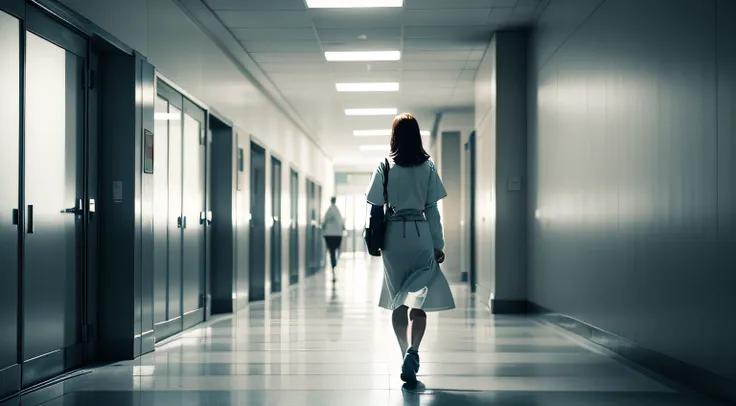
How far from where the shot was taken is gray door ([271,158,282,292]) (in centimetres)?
1259

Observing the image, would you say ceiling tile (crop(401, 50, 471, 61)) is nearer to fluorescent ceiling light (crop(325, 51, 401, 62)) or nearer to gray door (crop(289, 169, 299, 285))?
fluorescent ceiling light (crop(325, 51, 401, 62))

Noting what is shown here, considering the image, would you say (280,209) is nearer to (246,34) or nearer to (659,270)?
(246,34)

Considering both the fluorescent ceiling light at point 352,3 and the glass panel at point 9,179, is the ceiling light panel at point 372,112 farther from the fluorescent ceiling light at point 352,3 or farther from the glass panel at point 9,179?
the glass panel at point 9,179

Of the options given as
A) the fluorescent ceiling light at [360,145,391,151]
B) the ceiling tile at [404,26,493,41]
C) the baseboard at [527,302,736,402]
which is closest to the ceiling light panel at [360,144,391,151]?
the fluorescent ceiling light at [360,145,391,151]

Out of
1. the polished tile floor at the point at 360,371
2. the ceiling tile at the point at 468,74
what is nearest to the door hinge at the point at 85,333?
the polished tile floor at the point at 360,371

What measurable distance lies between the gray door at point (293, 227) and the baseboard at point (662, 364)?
887 centimetres

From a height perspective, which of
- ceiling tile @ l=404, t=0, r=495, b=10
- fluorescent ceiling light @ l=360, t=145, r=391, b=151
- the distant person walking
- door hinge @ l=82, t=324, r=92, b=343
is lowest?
door hinge @ l=82, t=324, r=92, b=343

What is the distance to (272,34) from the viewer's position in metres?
8.88

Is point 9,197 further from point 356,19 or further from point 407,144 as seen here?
point 356,19

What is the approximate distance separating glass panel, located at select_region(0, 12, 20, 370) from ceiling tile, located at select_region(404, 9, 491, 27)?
186 inches

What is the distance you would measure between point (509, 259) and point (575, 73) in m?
2.92

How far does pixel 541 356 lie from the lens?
5.49 metres

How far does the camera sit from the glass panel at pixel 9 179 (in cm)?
394

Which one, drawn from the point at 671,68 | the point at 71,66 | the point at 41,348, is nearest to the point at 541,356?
the point at 671,68
